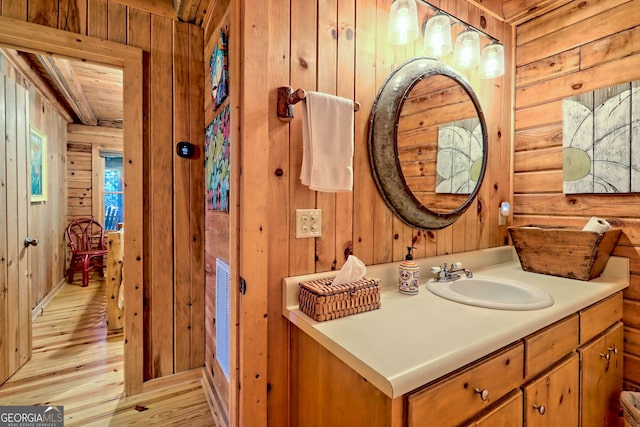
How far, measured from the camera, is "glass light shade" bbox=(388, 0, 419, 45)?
1332 millimetres

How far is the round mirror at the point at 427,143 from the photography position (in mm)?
1362

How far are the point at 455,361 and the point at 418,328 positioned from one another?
0.55ft

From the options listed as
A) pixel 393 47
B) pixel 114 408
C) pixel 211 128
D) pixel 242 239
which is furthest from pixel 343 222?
pixel 114 408

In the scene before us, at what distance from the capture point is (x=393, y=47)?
4.73 ft

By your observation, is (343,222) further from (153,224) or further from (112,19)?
(112,19)

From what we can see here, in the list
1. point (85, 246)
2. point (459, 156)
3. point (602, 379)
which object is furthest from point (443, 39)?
point (85, 246)

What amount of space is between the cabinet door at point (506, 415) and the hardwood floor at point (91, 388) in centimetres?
140

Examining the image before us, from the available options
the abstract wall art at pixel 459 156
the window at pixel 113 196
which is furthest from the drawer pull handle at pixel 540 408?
Result: the window at pixel 113 196

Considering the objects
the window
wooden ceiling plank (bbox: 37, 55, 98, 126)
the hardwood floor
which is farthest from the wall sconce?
the window

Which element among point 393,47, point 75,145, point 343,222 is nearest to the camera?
point 343,222

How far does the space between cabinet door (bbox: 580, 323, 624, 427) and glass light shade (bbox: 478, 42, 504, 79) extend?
4.67ft

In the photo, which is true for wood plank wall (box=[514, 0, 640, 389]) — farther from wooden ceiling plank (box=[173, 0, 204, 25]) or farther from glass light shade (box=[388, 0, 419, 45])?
wooden ceiling plank (box=[173, 0, 204, 25])

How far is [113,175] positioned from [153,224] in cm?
510

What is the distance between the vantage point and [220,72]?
150 centimetres
